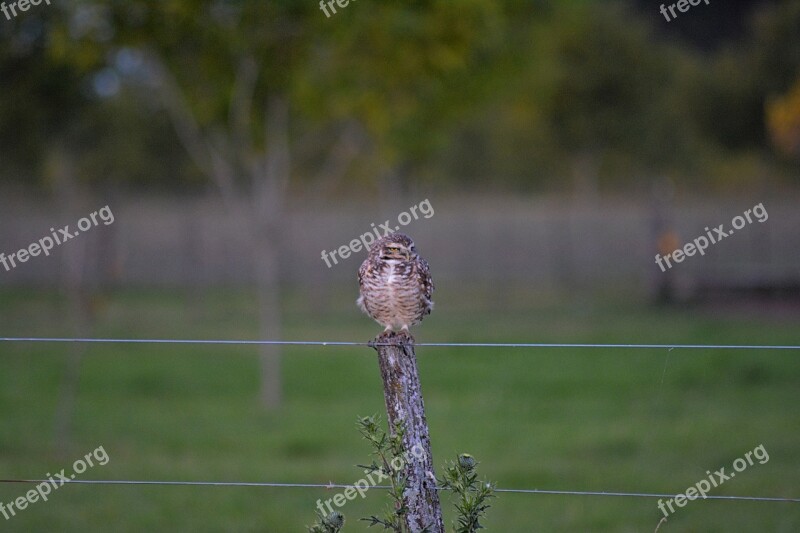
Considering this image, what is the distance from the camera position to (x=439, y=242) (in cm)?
2683

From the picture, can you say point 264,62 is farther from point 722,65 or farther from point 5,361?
point 722,65

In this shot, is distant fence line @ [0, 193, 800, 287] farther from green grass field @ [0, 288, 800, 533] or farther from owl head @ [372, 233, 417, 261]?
owl head @ [372, 233, 417, 261]

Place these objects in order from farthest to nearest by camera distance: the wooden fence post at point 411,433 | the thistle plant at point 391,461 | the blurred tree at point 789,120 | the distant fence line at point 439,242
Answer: the distant fence line at point 439,242
the blurred tree at point 789,120
the wooden fence post at point 411,433
the thistle plant at point 391,461

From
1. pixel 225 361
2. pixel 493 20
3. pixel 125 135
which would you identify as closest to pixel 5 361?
pixel 225 361

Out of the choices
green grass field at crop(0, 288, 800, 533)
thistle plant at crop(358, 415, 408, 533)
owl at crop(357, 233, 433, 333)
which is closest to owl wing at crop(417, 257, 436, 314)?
owl at crop(357, 233, 433, 333)

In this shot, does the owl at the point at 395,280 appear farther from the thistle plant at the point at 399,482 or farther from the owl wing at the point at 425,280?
the thistle plant at the point at 399,482

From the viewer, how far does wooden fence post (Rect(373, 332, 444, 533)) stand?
12.9 feet

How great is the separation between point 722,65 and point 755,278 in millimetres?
13475

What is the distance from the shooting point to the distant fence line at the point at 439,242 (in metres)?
25.1

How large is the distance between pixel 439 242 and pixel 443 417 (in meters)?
15.0

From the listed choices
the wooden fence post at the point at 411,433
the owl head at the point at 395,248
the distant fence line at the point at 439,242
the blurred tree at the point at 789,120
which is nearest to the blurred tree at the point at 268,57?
the owl head at the point at 395,248

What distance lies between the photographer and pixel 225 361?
16172 millimetres

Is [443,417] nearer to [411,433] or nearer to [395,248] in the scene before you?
[395,248]

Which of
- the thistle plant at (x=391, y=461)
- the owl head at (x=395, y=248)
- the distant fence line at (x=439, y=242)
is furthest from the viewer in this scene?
the distant fence line at (x=439, y=242)
